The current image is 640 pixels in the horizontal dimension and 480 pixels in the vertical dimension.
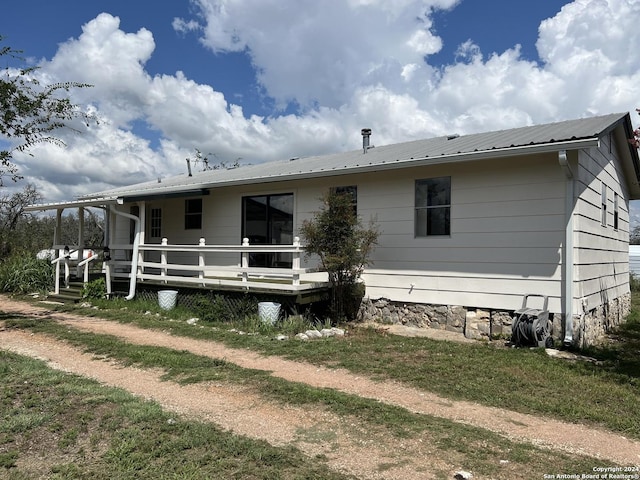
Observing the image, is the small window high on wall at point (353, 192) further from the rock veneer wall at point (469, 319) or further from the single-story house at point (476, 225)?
the rock veneer wall at point (469, 319)

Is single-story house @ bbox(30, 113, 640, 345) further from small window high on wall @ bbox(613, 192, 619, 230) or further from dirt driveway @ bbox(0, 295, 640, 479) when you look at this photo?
dirt driveway @ bbox(0, 295, 640, 479)

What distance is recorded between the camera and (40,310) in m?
10.9

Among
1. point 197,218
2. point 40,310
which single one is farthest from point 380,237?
point 40,310

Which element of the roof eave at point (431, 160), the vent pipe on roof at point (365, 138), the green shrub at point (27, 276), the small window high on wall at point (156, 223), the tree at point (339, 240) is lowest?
the green shrub at point (27, 276)

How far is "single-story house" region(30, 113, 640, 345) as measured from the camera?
7766 mm

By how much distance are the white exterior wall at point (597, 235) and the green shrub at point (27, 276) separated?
46.2 ft

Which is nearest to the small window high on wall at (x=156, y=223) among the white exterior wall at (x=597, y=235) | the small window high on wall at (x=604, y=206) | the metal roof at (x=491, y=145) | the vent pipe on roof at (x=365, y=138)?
the metal roof at (x=491, y=145)

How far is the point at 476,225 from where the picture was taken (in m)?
8.57

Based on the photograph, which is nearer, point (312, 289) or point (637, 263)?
point (312, 289)

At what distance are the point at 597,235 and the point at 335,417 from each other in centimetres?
754

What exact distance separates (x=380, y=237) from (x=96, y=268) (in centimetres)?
1328

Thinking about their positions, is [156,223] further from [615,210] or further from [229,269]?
[615,210]

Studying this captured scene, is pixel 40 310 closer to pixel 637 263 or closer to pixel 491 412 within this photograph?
pixel 491 412

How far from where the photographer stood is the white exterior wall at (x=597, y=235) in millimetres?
7879
